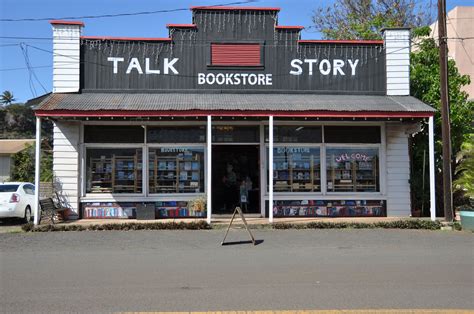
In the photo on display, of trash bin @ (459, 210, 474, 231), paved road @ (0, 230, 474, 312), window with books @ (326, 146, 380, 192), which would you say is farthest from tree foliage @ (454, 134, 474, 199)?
window with books @ (326, 146, 380, 192)

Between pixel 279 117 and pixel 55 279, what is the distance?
27.5 ft

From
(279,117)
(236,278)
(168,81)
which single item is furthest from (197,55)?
(236,278)

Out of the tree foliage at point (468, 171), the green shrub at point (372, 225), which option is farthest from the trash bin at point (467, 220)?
the tree foliage at point (468, 171)

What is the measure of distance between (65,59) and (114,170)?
377cm

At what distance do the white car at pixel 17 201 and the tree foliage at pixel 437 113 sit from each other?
1233 cm

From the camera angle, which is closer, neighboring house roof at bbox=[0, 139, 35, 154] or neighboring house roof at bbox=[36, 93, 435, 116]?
neighboring house roof at bbox=[36, 93, 435, 116]

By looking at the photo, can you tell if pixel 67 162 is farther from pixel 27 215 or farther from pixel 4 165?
pixel 4 165

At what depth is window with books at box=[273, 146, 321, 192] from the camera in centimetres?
1611

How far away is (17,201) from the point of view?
610 inches

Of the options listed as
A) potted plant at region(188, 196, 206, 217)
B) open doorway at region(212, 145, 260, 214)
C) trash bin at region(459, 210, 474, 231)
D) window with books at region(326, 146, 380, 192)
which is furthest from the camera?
open doorway at region(212, 145, 260, 214)

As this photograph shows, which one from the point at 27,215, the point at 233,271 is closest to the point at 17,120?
the point at 27,215

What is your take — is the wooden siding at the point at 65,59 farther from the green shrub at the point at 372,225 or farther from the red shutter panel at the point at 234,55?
the green shrub at the point at 372,225

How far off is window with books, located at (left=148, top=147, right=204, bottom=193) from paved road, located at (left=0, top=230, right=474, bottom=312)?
3170 millimetres

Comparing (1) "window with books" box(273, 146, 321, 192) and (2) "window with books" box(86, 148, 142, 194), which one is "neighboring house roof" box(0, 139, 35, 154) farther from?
(1) "window with books" box(273, 146, 321, 192)
